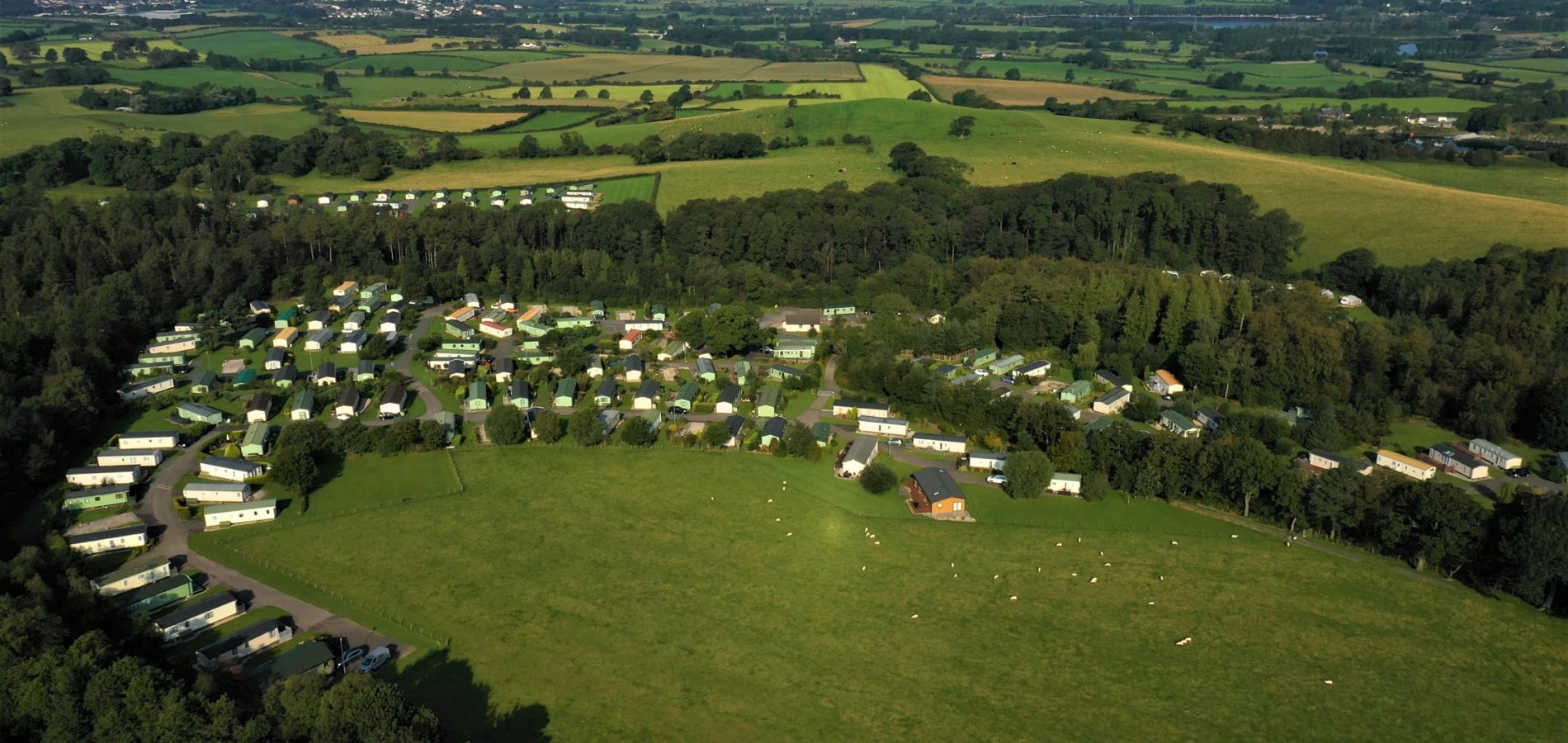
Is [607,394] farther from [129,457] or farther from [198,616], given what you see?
[198,616]

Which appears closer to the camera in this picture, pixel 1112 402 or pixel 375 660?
pixel 375 660

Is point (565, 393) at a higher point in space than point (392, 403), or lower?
higher

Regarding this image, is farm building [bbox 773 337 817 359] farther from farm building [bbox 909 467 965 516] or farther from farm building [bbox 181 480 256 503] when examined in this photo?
farm building [bbox 181 480 256 503]

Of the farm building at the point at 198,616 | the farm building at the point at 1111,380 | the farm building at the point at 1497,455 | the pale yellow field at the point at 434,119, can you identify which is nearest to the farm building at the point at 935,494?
the farm building at the point at 1111,380

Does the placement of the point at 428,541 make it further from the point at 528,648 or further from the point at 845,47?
the point at 845,47

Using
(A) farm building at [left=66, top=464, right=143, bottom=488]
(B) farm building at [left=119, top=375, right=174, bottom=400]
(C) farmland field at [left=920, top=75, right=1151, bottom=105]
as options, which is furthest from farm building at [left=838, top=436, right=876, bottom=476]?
(C) farmland field at [left=920, top=75, right=1151, bottom=105]

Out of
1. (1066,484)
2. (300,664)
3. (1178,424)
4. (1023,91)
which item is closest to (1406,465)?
(1178,424)
